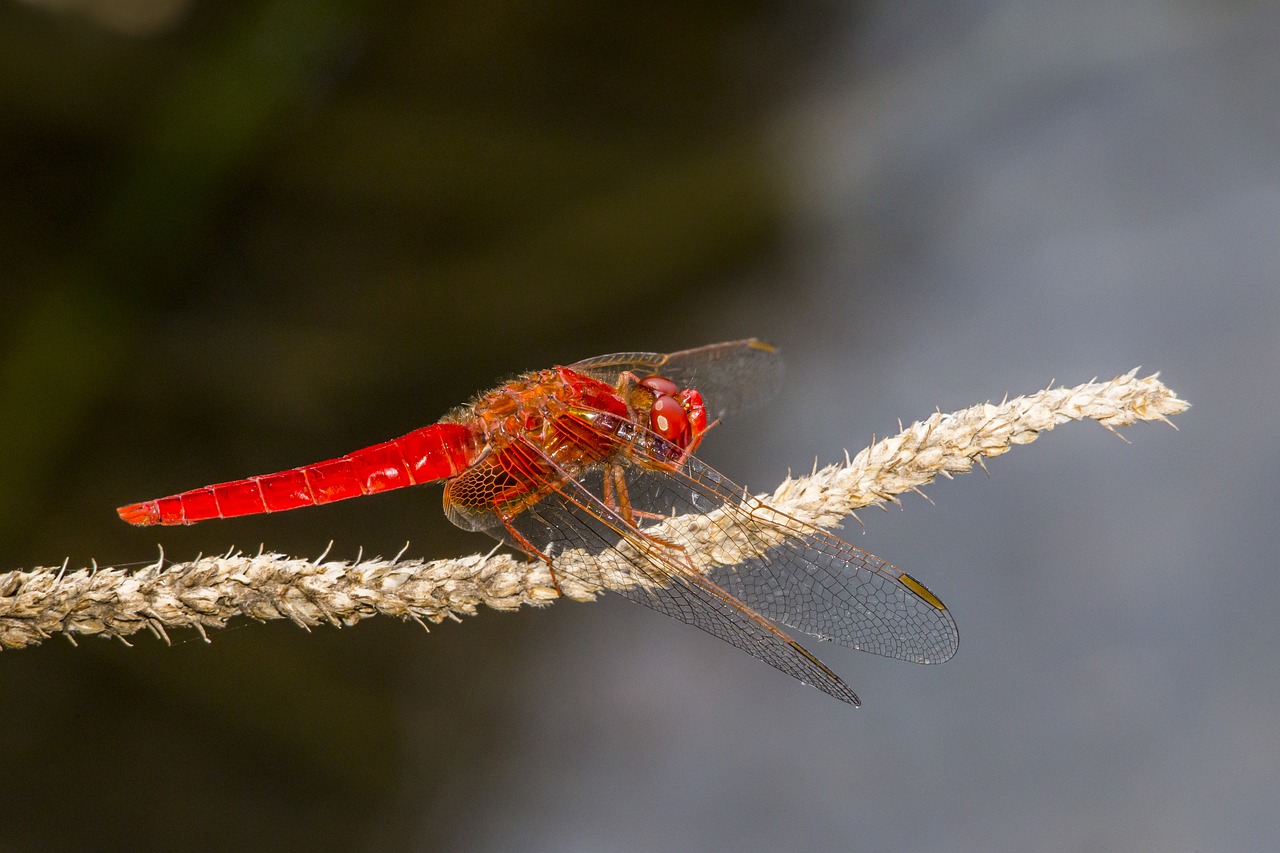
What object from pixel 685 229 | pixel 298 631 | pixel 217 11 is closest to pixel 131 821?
pixel 298 631

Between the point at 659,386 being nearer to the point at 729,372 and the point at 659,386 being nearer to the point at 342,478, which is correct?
the point at 729,372

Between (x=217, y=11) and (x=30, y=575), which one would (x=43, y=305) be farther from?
(x=30, y=575)

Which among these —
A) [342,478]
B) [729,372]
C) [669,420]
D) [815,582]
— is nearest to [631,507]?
[669,420]

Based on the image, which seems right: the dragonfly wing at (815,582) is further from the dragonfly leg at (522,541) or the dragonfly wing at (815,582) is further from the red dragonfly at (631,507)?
the dragonfly leg at (522,541)

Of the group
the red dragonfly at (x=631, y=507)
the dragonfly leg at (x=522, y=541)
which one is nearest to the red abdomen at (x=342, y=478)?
the red dragonfly at (x=631, y=507)

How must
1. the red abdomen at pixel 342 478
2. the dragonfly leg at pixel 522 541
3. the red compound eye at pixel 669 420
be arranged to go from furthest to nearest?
the red compound eye at pixel 669 420 < the red abdomen at pixel 342 478 < the dragonfly leg at pixel 522 541

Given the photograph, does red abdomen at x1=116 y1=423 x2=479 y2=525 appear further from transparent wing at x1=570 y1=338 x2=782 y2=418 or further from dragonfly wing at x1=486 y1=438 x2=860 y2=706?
transparent wing at x1=570 y1=338 x2=782 y2=418
